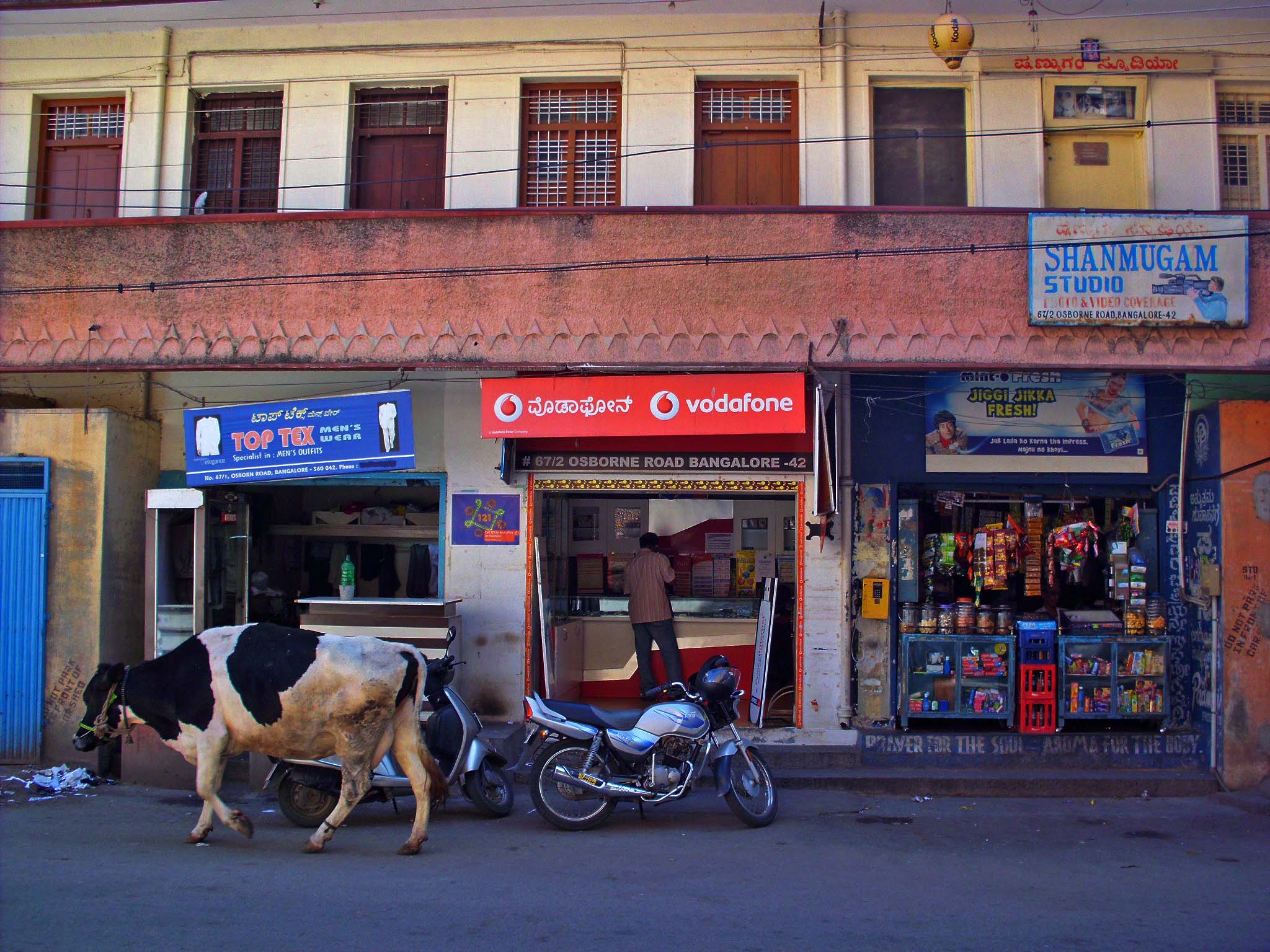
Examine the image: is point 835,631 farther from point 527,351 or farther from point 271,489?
point 271,489

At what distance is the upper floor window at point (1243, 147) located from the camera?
412 inches

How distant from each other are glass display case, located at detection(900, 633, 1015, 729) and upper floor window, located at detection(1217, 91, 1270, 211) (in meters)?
5.03

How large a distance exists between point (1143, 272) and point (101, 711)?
9.11 meters

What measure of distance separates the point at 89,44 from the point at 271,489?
5.11 metres

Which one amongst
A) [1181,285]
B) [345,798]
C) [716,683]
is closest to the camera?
[345,798]

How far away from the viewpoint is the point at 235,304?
10.0 meters

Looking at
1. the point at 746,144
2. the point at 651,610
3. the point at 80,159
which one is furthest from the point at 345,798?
the point at 80,159

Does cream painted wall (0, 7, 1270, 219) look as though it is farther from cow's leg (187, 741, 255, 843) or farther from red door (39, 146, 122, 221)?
cow's leg (187, 741, 255, 843)

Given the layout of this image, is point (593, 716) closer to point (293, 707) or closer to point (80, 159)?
point (293, 707)

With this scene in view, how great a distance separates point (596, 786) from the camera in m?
7.52

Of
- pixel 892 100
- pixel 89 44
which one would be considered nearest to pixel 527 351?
pixel 892 100

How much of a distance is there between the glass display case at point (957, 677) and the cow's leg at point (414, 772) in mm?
4802

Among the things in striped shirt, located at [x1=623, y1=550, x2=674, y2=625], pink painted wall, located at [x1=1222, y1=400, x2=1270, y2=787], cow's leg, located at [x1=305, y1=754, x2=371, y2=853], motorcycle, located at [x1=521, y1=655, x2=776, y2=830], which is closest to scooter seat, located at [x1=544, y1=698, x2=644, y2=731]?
motorcycle, located at [x1=521, y1=655, x2=776, y2=830]

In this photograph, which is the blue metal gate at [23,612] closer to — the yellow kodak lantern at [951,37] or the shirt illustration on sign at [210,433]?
the shirt illustration on sign at [210,433]
